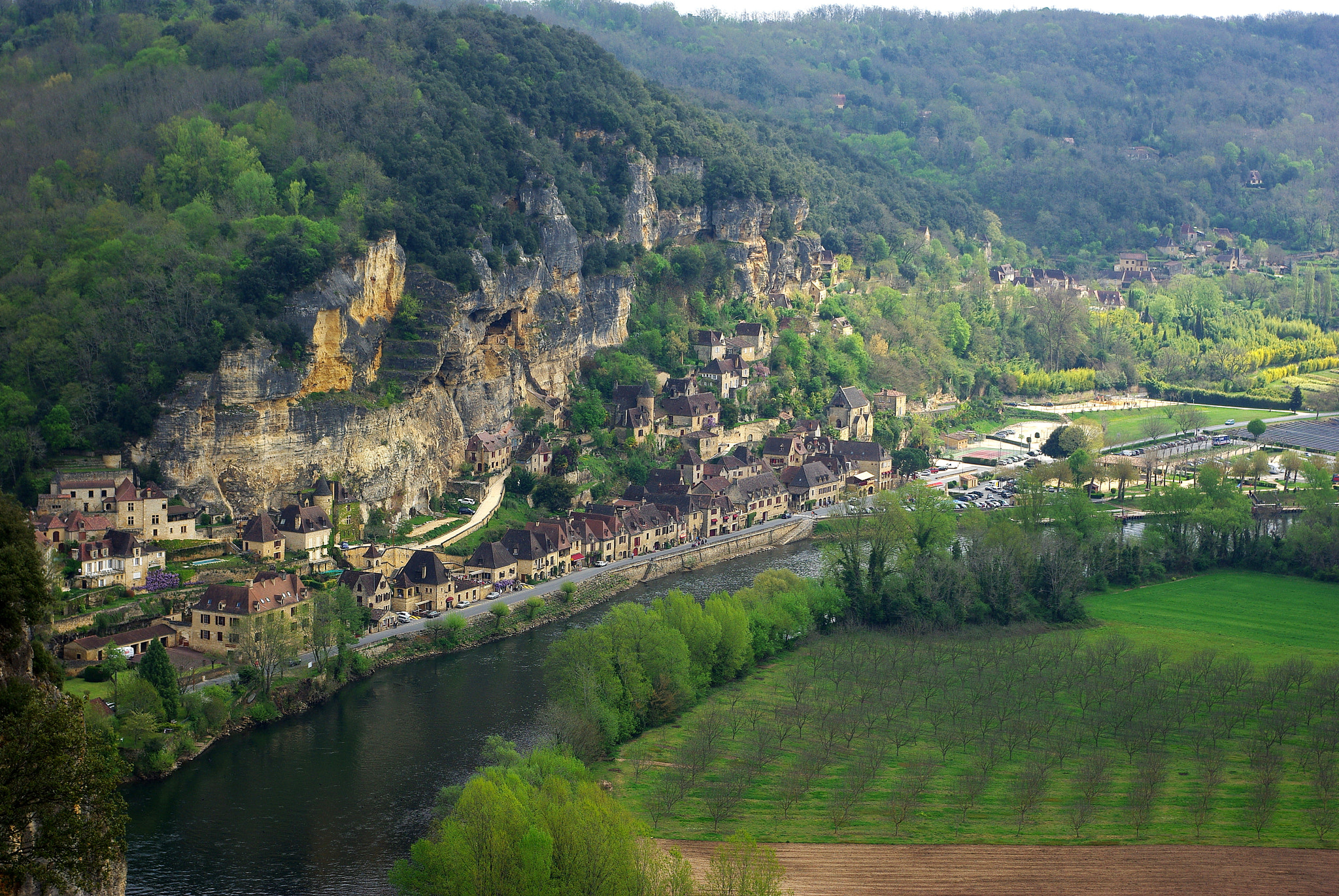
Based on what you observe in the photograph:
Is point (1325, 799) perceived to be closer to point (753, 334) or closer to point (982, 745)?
point (982, 745)

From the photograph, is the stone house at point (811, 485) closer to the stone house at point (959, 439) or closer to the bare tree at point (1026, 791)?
the stone house at point (959, 439)

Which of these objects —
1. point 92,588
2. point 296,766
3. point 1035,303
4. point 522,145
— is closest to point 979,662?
point 296,766

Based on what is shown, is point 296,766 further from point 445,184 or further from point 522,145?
point 522,145

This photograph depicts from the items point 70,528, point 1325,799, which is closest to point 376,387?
point 70,528

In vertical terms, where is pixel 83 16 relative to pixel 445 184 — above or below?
above

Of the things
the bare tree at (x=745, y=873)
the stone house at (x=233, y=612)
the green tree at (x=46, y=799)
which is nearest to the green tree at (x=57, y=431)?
the stone house at (x=233, y=612)

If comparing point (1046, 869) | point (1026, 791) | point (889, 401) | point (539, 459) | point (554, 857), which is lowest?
point (1046, 869)

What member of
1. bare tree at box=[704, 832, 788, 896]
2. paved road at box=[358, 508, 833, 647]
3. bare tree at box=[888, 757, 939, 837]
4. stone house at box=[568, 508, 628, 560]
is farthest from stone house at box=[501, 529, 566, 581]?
bare tree at box=[704, 832, 788, 896]
